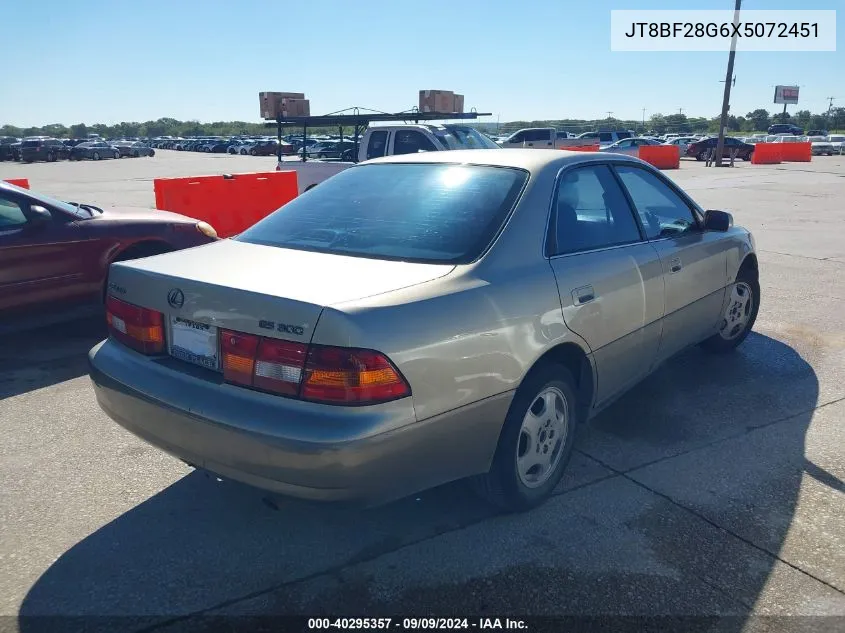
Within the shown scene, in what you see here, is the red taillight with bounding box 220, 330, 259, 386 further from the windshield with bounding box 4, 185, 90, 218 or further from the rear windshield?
the windshield with bounding box 4, 185, 90, 218

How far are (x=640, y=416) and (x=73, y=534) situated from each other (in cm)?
311

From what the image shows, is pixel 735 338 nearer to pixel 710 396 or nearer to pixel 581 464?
pixel 710 396

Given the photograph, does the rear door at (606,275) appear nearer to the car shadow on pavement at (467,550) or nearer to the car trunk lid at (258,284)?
the car shadow on pavement at (467,550)

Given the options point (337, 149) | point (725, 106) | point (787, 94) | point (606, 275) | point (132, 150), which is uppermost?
point (787, 94)

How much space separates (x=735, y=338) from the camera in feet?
17.5

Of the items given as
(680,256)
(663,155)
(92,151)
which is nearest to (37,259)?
(680,256)

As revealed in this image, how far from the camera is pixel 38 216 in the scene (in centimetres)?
545

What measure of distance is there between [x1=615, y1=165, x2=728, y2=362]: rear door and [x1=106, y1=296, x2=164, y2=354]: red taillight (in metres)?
2.57

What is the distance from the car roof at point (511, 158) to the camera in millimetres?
3363

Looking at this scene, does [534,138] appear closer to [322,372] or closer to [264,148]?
[264,148]

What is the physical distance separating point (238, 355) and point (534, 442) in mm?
1368

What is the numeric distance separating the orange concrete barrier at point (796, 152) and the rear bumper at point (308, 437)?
38.4m

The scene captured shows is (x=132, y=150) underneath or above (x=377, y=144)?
underneath

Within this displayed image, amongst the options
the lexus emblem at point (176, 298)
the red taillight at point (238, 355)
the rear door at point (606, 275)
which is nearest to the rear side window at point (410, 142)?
the rear door at point (606, 275)
